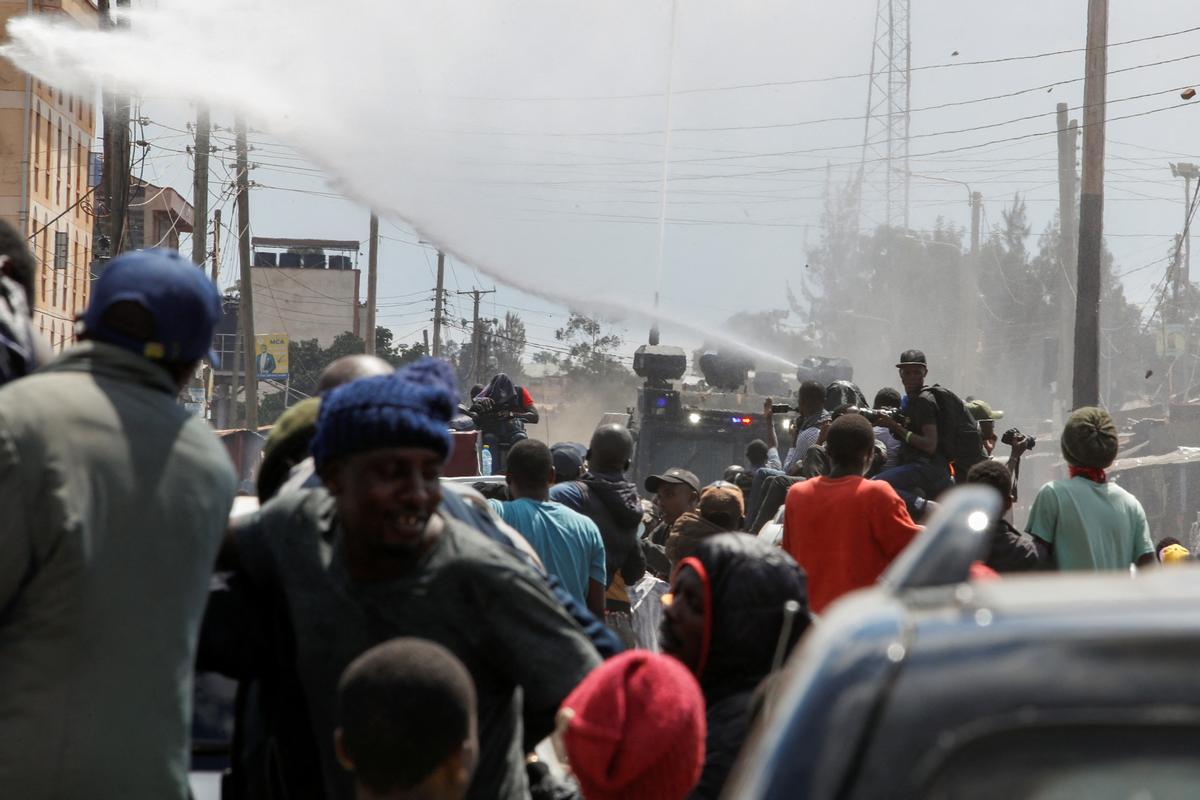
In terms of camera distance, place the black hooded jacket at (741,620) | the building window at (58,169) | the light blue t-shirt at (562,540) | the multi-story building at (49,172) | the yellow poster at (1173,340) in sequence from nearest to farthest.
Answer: the black hooded jacket at (741,620) → the light blue t-shirt at (562,540) → the multi-story building at (49,172) → the building window at (58,169) → the yellow poster at (1173,340)

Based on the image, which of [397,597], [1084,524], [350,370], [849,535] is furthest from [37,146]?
[397,597]

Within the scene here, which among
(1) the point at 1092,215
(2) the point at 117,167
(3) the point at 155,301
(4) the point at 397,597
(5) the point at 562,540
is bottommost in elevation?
(5) the point at 562,540

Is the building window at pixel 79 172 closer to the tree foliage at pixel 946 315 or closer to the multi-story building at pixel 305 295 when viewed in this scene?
the tree foliage at pixel 946 315

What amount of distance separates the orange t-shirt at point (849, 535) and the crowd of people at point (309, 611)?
236 cm

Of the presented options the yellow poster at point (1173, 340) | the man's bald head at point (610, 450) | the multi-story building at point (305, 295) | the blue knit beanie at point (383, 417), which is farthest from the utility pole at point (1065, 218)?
the multi-story building at point (305, 295)

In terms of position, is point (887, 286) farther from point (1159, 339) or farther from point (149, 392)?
point (149, 392)

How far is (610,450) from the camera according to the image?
24.5ft

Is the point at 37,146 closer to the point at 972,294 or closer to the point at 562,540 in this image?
the point at 972,294

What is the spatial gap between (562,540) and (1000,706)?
16.3 feet

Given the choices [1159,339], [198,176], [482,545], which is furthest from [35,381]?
[1159,339]

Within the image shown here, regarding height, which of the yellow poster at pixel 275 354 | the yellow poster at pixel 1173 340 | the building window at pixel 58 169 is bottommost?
the yellow poster at pixel 275 354

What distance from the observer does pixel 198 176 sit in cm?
2602

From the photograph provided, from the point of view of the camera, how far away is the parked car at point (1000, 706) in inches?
54.1

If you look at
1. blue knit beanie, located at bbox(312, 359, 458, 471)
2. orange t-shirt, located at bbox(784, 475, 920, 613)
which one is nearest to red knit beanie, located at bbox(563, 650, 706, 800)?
blue knit beanie, located at bbox(312, 359, 458, 471)
